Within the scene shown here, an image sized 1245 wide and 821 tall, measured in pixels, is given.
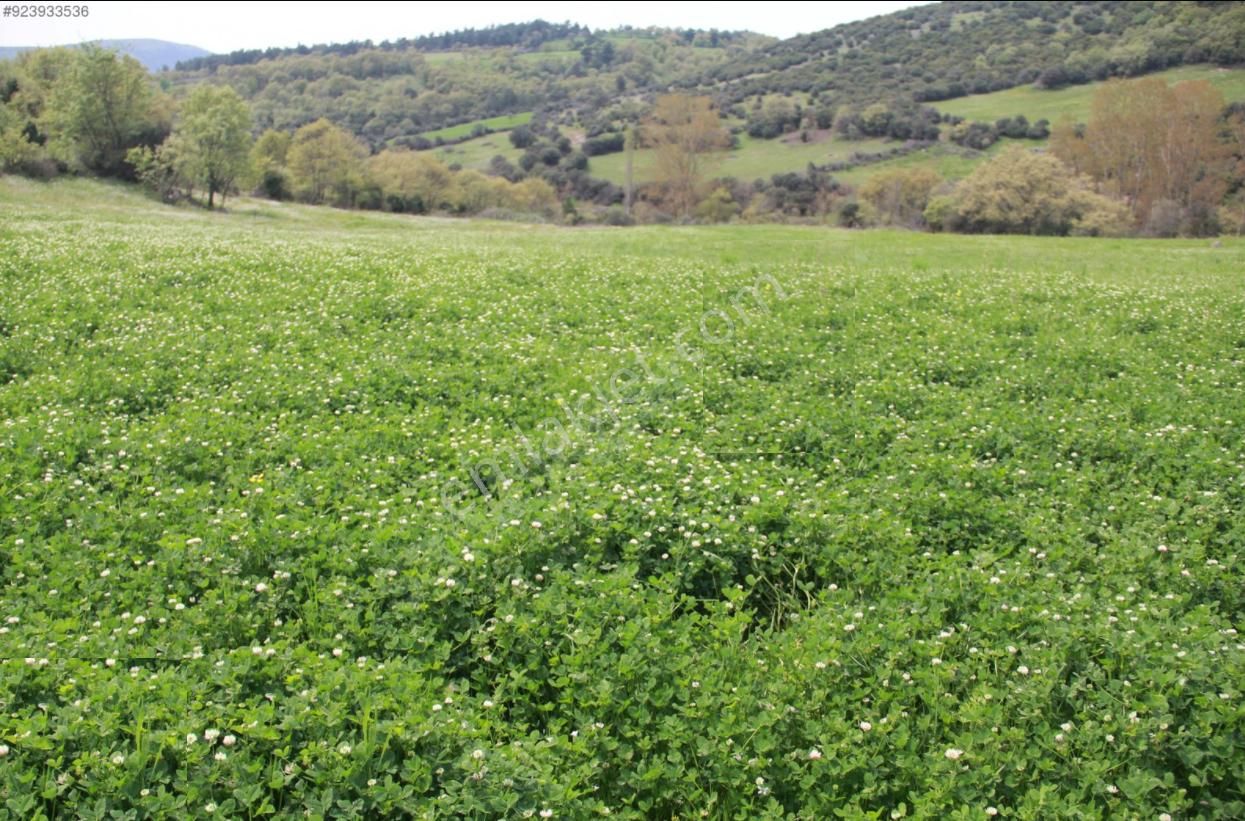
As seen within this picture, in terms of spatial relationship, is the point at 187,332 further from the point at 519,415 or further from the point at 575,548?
the point at 575,548

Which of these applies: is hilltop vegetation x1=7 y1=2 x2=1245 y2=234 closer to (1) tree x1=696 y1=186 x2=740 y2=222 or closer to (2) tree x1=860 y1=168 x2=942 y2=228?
(1) tree x1=696 y1=186 x2=740 y2=222

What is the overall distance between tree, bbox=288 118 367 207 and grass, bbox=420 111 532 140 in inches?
2842

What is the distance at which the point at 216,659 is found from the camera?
510cm

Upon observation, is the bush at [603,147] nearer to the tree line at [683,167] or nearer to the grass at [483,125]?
the tree line at [683,167]

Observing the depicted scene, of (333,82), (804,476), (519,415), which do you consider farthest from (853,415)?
(333,82)

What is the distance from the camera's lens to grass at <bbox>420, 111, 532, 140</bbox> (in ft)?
482

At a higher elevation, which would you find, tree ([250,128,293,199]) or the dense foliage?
the dense foliage

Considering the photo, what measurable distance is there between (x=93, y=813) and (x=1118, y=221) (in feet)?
214

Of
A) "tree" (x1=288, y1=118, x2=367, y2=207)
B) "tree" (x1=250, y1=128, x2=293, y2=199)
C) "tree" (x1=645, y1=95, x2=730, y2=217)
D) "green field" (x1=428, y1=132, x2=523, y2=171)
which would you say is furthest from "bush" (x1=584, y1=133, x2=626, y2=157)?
"tree" (x1=288, y1=118, x2=367, y2=207)

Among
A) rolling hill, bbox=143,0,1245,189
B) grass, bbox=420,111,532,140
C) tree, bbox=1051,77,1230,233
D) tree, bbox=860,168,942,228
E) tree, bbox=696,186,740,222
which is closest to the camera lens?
tree, bbox=1051,77,1230,233

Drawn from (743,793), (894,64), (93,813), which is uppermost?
(894,64)

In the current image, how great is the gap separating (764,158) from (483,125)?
65914mm

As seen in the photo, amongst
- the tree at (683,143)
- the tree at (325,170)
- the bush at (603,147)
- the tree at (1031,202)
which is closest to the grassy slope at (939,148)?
the bush at (603,147)

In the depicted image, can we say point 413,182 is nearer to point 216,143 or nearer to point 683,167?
point 683,167
